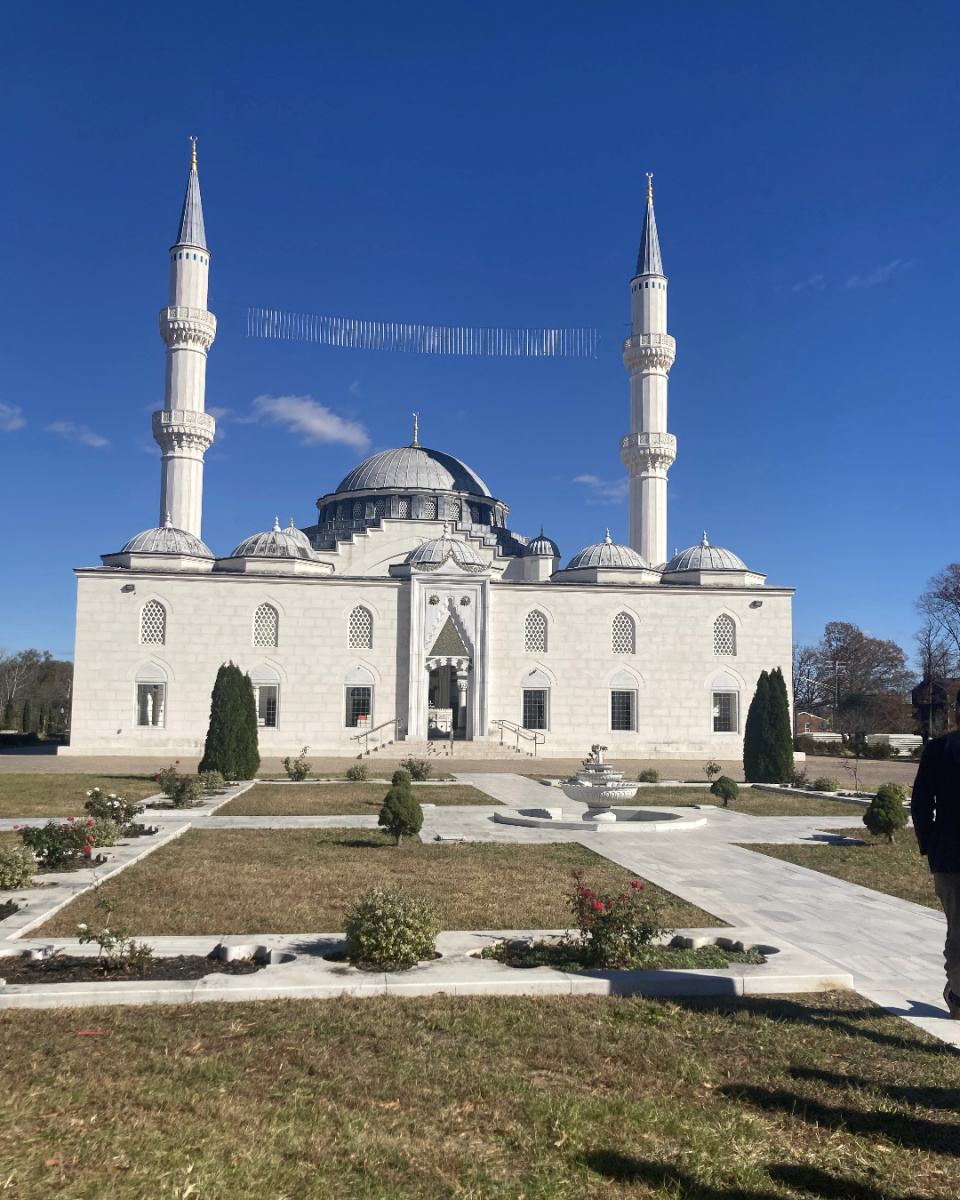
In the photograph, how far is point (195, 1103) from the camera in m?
4.32

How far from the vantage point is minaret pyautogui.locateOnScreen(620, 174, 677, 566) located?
37750 millimetres

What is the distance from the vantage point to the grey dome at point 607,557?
35.6 meters

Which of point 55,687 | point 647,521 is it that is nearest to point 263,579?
point 647,521

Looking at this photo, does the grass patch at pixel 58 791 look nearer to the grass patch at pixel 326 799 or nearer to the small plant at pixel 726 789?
the grass patch at pixel 326 799

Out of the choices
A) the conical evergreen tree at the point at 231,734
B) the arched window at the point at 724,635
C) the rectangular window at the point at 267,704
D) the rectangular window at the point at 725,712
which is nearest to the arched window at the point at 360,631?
the rectangular window at the point at 267,704

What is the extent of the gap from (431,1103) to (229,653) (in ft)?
94.4

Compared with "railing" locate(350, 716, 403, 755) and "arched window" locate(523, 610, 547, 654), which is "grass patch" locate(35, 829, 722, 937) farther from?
"arched window" locate(523, 610, 547, 654)

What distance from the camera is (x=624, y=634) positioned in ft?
113

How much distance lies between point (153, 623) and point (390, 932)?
2737cm

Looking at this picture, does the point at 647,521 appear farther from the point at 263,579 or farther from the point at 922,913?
the point at 922,913

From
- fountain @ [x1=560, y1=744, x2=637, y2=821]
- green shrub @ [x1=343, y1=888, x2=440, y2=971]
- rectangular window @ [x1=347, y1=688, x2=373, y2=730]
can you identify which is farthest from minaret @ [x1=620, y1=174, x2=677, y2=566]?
green shrub @ [x1=343, y1=888, x2=440, y2=971]

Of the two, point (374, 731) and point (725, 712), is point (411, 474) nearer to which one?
point (374, 731)

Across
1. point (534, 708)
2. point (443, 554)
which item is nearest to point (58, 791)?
point (443, 554)

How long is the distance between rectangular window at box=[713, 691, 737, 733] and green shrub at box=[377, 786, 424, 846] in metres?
23.2
